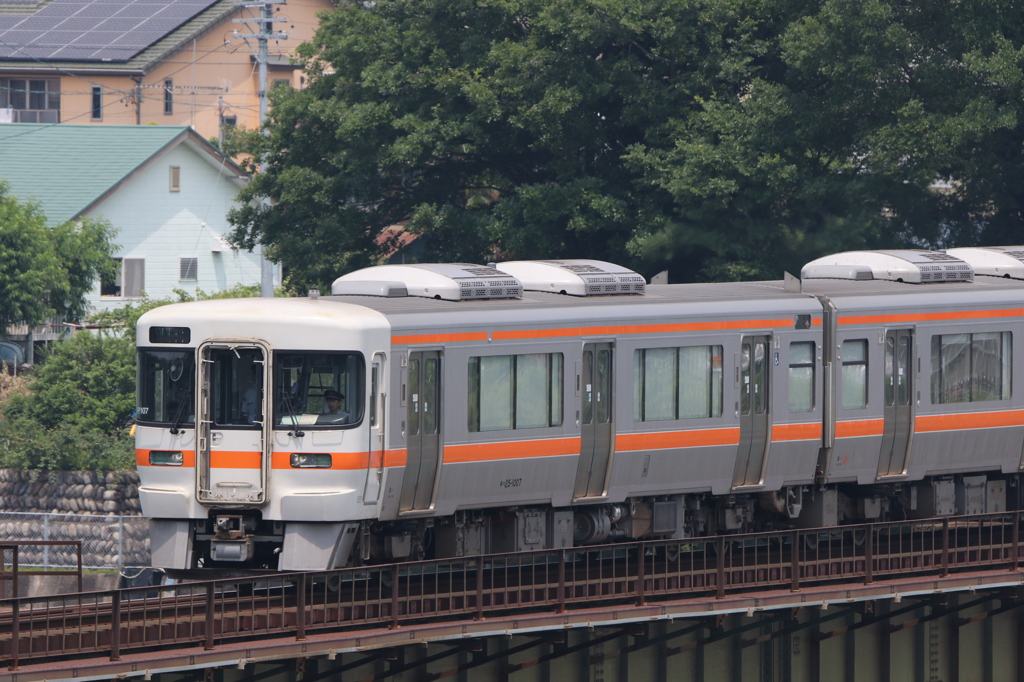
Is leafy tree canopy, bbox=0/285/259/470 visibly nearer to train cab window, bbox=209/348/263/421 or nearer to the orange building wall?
train cab window, bbox=209/348/263/421

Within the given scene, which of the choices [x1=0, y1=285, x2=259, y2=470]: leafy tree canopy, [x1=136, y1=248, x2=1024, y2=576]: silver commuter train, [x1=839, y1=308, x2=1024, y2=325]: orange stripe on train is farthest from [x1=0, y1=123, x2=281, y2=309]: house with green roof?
[x1=839, y1=308, x2=1024, y2=325]: orange stripe on train

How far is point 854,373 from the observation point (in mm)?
21906

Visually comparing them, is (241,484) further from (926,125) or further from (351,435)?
(926,125)

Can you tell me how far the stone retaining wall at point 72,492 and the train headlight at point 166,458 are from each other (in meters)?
19.0

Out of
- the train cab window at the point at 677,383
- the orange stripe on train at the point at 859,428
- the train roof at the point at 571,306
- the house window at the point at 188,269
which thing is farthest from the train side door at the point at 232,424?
the house window at the point at 188,269

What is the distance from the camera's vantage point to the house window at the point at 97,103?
234 feet

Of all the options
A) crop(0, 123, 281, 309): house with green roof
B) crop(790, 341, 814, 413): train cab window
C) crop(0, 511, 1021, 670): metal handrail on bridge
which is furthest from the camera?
crop(0, 123, 281, 309): house with green roof

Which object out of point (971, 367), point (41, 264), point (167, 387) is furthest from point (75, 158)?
point (167, 387)

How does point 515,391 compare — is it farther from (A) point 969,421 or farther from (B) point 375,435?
(A) point 969,421

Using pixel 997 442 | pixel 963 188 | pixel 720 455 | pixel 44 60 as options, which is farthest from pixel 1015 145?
pixel 44 60

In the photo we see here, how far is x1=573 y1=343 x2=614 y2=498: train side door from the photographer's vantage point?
19.7m

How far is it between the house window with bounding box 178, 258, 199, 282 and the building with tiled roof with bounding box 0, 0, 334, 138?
49.5 feet

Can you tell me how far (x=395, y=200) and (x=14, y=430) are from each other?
9.61 m

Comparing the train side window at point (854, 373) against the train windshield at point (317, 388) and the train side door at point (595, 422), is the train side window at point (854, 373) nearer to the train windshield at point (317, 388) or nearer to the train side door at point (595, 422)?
the train side door at point (595, 422)
